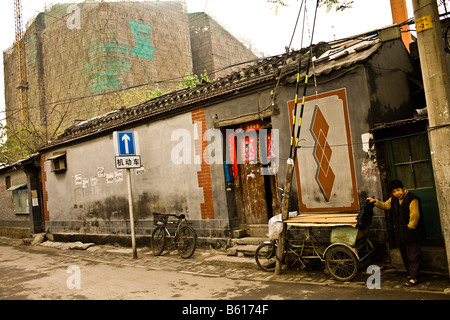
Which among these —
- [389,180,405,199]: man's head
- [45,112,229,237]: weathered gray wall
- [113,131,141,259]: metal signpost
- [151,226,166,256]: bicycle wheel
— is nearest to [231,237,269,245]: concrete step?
[45,112,229,237]: weathered gray wall

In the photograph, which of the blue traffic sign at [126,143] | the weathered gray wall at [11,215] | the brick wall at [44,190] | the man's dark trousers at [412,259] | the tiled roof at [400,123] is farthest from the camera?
the weathered gray wall at [11,215]

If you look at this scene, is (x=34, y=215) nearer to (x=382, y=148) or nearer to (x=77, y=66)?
(x=382, y=148)

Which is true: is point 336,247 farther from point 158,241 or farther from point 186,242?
point 158,241

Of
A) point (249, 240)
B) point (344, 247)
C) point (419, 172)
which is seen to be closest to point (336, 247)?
point (344, 247)

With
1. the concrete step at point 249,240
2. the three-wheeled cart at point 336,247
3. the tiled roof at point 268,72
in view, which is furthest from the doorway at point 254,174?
the three-wheeled cart at point 336,247

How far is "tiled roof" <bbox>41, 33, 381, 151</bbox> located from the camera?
7.35 meters

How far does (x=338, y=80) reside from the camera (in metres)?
7.11

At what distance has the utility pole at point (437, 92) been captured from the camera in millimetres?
5012

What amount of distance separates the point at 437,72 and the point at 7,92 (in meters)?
47.3

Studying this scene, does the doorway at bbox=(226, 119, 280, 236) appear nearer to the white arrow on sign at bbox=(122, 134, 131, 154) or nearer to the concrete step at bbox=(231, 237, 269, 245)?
the concrete step at bbox=(231, 237, 269, 245)

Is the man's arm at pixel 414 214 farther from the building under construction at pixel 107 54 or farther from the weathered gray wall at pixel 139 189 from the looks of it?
the building under construction at pixel 107 54

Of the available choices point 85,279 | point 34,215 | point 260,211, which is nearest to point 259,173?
point 260,211

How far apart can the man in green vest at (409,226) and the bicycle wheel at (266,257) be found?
2.47 m

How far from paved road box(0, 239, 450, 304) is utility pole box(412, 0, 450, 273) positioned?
1520 mm
